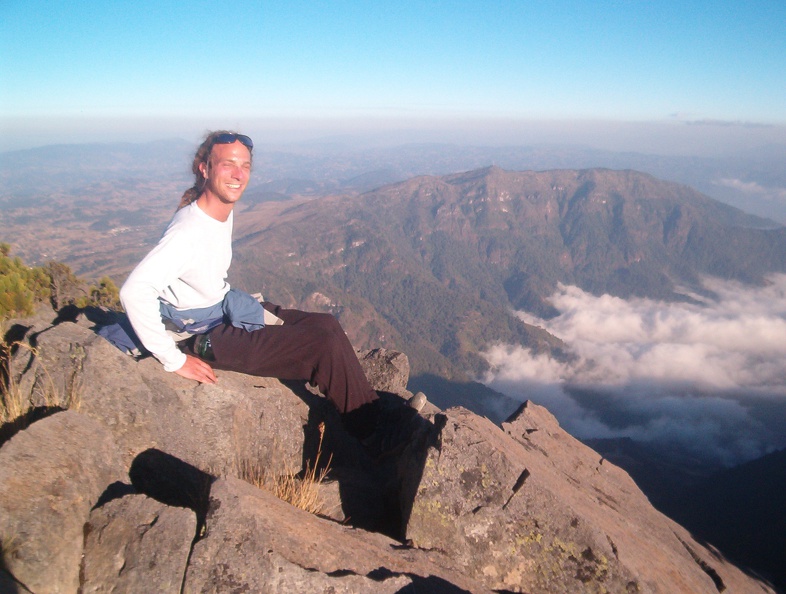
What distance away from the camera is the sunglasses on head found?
6.39 m

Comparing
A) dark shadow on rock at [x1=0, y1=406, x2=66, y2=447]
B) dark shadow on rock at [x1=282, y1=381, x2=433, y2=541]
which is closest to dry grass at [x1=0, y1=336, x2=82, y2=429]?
dark shadow on rock at [x1=0, y1=406, x2=66, y2=447]

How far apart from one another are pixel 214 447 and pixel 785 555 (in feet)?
147

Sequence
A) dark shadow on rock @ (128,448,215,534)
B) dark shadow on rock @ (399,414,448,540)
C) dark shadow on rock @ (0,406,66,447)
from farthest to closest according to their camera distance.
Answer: dark shadow on rock @ (399,414,448,540) → dark shadow on rock @ (128,448,215,534) → dark shadow on rock @ (0,406,66,447)

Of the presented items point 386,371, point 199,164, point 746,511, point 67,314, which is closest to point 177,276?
point 199,164

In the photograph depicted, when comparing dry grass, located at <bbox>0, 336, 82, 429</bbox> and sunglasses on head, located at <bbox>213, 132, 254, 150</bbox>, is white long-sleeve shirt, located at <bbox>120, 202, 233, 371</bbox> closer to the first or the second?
dry grass, located at <bbox>0, 336, 82, 429</bbox>

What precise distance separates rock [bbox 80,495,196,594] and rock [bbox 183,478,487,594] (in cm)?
17

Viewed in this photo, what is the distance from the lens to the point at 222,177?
6.22m

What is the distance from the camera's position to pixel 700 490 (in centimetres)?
7938

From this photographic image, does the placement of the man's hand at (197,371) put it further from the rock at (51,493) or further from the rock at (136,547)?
the rock at (136,547)

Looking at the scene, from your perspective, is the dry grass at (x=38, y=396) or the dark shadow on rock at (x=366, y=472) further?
the dark shadow on rock at (x=366, y=472)

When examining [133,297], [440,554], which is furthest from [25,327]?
[440,554]

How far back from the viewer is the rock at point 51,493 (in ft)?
11.5

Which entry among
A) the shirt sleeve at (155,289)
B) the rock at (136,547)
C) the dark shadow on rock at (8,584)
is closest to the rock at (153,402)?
the shirt sleeve at (155,289)

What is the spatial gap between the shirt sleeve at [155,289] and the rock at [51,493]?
1189mm
